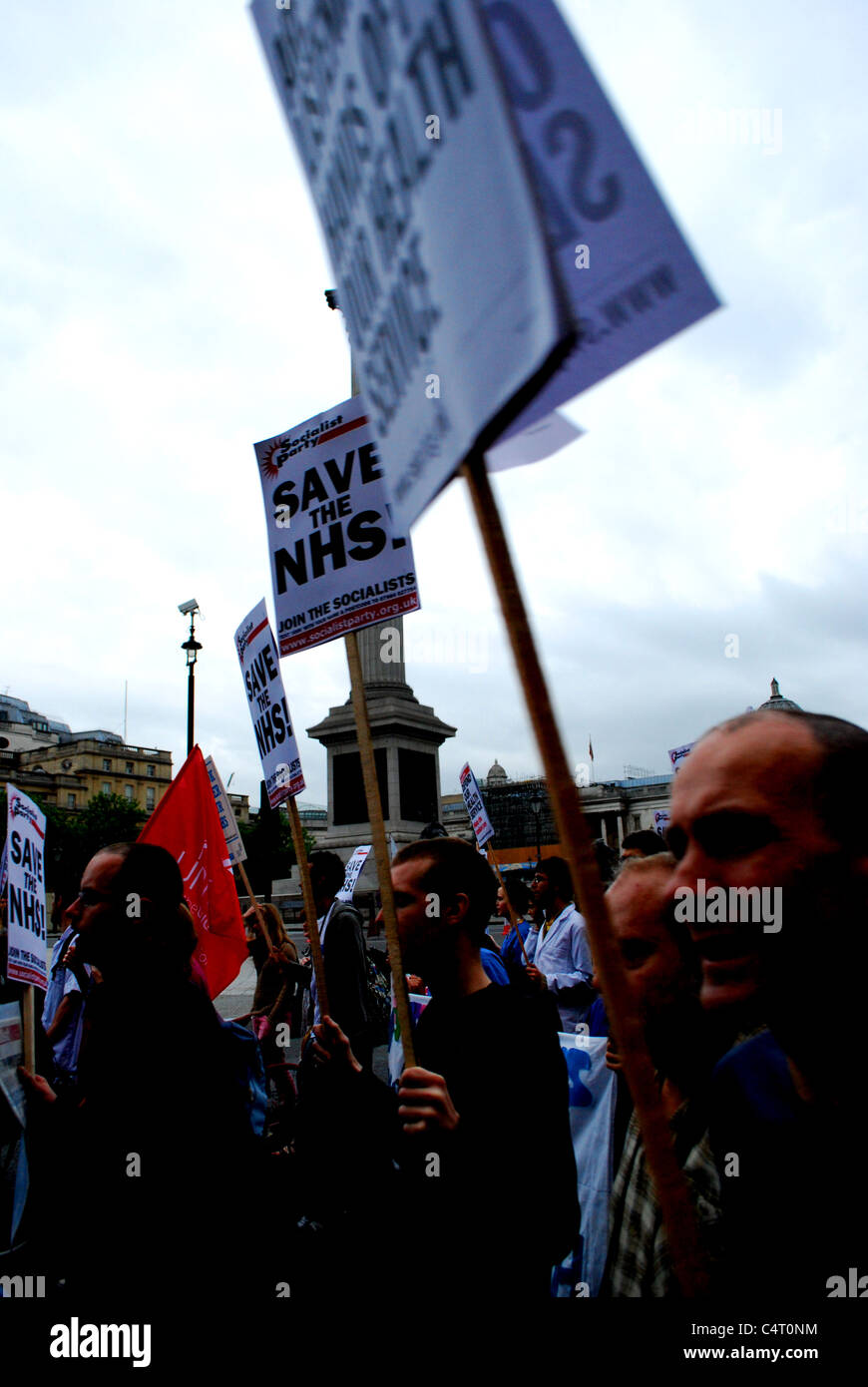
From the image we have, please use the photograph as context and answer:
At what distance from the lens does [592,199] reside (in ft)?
4.26

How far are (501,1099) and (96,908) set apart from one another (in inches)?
52.9

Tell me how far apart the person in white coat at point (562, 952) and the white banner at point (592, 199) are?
4616 mm

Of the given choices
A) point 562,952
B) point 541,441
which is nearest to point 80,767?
point 562,952

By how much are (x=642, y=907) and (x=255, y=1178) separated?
51.8 inches

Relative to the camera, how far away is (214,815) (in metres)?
6.50

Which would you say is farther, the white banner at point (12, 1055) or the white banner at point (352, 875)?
the white banner at point (352, 875)

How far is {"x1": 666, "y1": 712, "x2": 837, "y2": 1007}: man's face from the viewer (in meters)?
1.30

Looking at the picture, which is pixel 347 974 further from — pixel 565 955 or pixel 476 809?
pixel 476 809

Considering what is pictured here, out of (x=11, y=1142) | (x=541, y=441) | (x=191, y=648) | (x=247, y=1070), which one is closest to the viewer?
(x=541, y=441)

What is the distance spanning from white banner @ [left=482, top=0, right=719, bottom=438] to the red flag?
18.2 ft

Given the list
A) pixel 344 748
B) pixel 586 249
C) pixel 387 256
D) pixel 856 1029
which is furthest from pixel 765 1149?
pixel 344 748

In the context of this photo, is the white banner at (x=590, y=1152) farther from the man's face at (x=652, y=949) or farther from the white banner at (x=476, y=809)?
the white banner at (x=476, y=809)

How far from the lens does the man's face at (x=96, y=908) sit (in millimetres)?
2773

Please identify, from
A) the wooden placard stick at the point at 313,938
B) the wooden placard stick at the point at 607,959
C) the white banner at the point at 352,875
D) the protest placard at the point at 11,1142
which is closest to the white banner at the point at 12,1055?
the protest placard at the point at 11,1142
